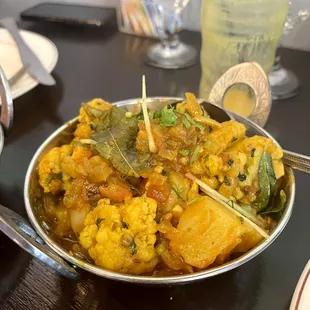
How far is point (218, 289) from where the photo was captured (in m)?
0.61

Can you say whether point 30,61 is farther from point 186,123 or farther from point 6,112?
point 186,123

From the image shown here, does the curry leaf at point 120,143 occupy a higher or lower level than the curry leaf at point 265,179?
higher

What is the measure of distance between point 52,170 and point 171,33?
741 mm

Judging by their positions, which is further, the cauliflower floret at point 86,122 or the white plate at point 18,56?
the white plate at point 18,56

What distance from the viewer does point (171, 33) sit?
49.9 inches

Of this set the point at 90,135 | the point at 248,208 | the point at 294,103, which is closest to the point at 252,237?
the point at 248,208

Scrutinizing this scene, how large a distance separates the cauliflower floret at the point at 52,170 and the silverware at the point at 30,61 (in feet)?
1.36

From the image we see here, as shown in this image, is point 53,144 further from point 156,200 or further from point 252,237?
point 252,237

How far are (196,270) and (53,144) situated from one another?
0.33 metres

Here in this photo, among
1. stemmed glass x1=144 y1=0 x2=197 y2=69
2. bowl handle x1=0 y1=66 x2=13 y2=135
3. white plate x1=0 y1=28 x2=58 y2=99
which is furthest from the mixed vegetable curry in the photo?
stemmed glass x1=144 y1=0 x2=197 y2=69

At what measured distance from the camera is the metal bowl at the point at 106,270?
520 millimetres

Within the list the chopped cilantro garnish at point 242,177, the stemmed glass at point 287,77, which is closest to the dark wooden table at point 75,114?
the stemmed glass at point 287,77

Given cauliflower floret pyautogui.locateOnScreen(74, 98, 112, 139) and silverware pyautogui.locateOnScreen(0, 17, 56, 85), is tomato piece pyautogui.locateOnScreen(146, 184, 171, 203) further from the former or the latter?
silverware pyautogui.locateOnScreen(0, 17, 56, 85)

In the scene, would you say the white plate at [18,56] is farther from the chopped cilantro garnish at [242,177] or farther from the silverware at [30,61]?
the chopped cilantro garnish at [242,177]
